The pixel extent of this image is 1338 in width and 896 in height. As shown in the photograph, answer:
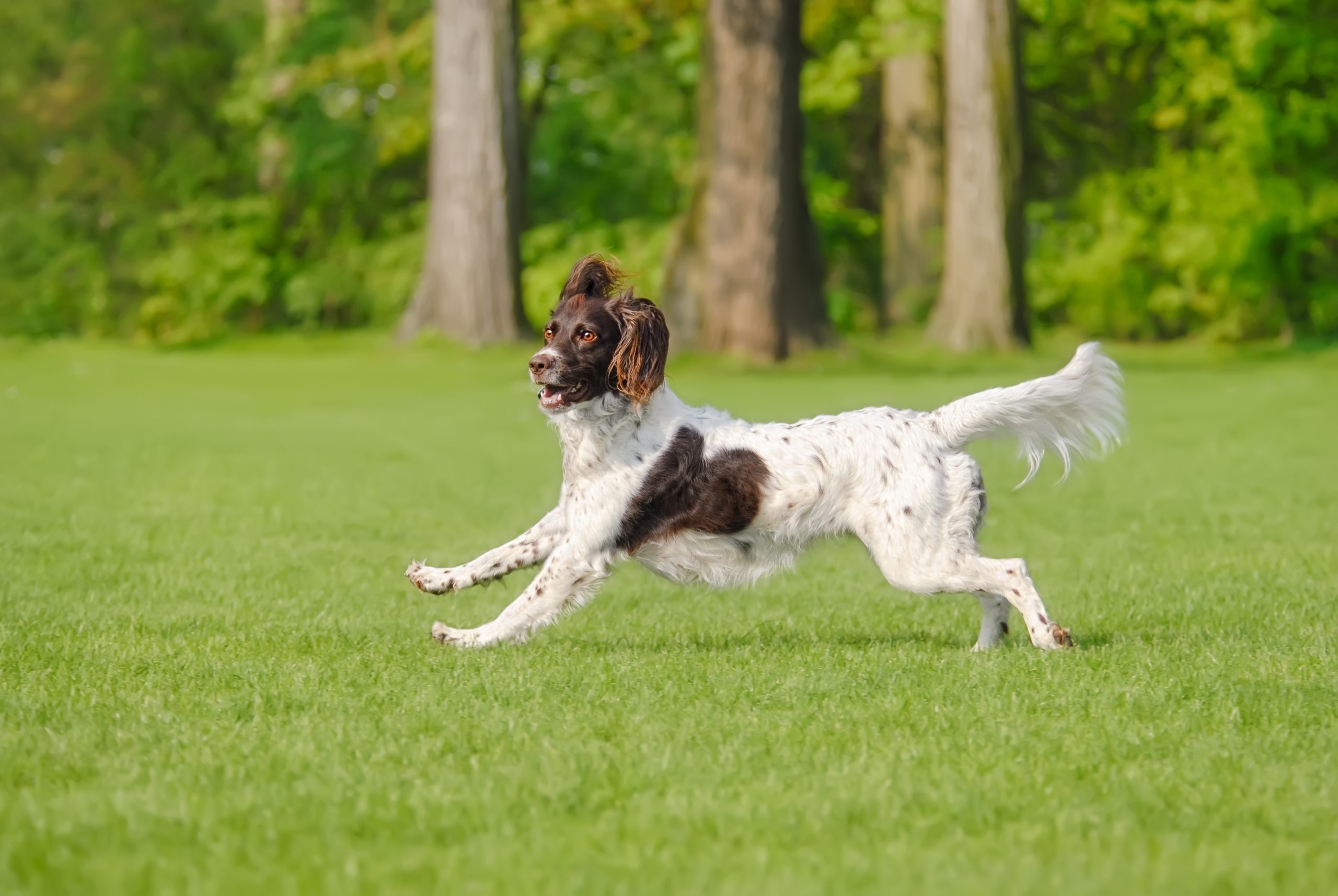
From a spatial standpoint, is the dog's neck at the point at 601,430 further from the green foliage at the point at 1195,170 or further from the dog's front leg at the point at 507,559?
the green foliage at the point at 1195,170

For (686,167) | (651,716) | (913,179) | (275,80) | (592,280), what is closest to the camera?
(651,716)

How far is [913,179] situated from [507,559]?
27.0 m

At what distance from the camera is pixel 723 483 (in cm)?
692

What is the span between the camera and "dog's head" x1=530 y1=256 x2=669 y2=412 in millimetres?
6832

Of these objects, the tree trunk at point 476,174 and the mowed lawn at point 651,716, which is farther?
the tree trunk at point 476,174

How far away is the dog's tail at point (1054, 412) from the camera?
6.97m

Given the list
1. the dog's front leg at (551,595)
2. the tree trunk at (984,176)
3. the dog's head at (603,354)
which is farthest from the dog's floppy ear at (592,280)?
the tree trunk at (984,176)

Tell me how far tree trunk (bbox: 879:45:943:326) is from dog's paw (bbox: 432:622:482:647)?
86.0 ft

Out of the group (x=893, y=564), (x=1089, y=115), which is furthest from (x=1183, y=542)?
(x=1089, y=115)

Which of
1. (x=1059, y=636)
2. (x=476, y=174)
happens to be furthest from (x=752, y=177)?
(x=1059, y=636)

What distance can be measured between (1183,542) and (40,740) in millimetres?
6984

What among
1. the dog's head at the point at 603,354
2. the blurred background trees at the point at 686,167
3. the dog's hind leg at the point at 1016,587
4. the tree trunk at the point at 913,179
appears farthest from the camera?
the tree trunk at the point at 913,179

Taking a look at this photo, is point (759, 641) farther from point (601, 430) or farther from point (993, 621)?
point (601, 430)

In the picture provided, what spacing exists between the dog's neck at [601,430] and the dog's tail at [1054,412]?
110 centimetres
